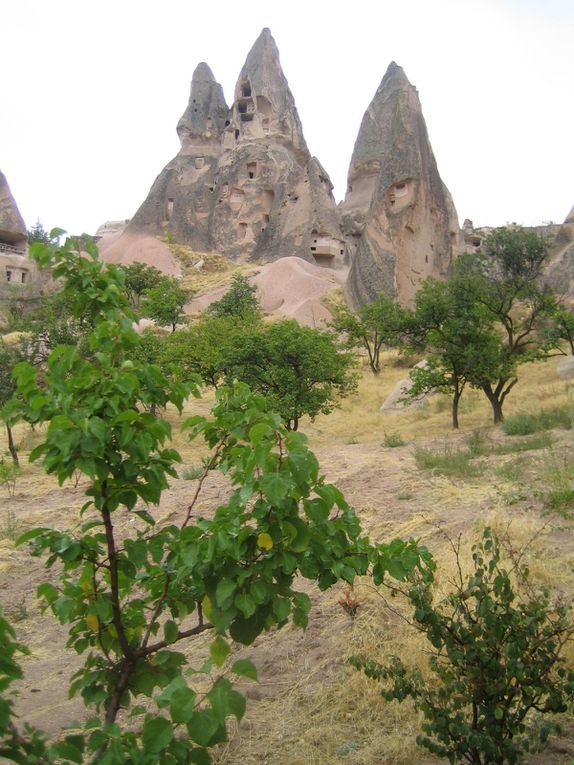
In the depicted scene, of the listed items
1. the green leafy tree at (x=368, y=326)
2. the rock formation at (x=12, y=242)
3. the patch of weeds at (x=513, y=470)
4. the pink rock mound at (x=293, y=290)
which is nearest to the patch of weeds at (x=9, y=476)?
the patch of weeds at (x=513, y=470)

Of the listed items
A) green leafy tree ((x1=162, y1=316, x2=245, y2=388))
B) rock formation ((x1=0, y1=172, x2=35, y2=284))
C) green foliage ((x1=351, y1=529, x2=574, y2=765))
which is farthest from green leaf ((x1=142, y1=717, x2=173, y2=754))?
rock formation ((x1=0, y1=172, x2=35, y2=284))

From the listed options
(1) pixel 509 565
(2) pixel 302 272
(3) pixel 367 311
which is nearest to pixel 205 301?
(2) pixel 302 272

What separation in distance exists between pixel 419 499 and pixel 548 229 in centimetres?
3099

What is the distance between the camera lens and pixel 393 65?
39.4m

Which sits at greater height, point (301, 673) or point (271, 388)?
point (271, 388)

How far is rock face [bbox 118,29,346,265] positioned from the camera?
128 feet

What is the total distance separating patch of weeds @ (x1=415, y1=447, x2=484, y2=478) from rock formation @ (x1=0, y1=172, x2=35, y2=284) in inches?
1176

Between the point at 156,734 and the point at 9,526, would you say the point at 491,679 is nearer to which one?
the point at 156,734

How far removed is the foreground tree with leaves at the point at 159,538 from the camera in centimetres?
169

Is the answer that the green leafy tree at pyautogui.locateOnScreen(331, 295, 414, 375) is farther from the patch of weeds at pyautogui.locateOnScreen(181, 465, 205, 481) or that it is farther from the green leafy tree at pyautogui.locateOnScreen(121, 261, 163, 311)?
the patch of weeds at pyautogui.locateOnScreen(181, 465, 205, 481)

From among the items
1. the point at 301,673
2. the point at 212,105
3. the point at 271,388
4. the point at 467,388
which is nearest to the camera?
the point at 301,673

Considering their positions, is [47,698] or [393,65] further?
[393,65]

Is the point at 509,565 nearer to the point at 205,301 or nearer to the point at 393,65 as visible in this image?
the point at 205,301

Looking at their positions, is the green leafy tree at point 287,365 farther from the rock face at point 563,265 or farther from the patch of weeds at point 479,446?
the rock face at point 563,265
